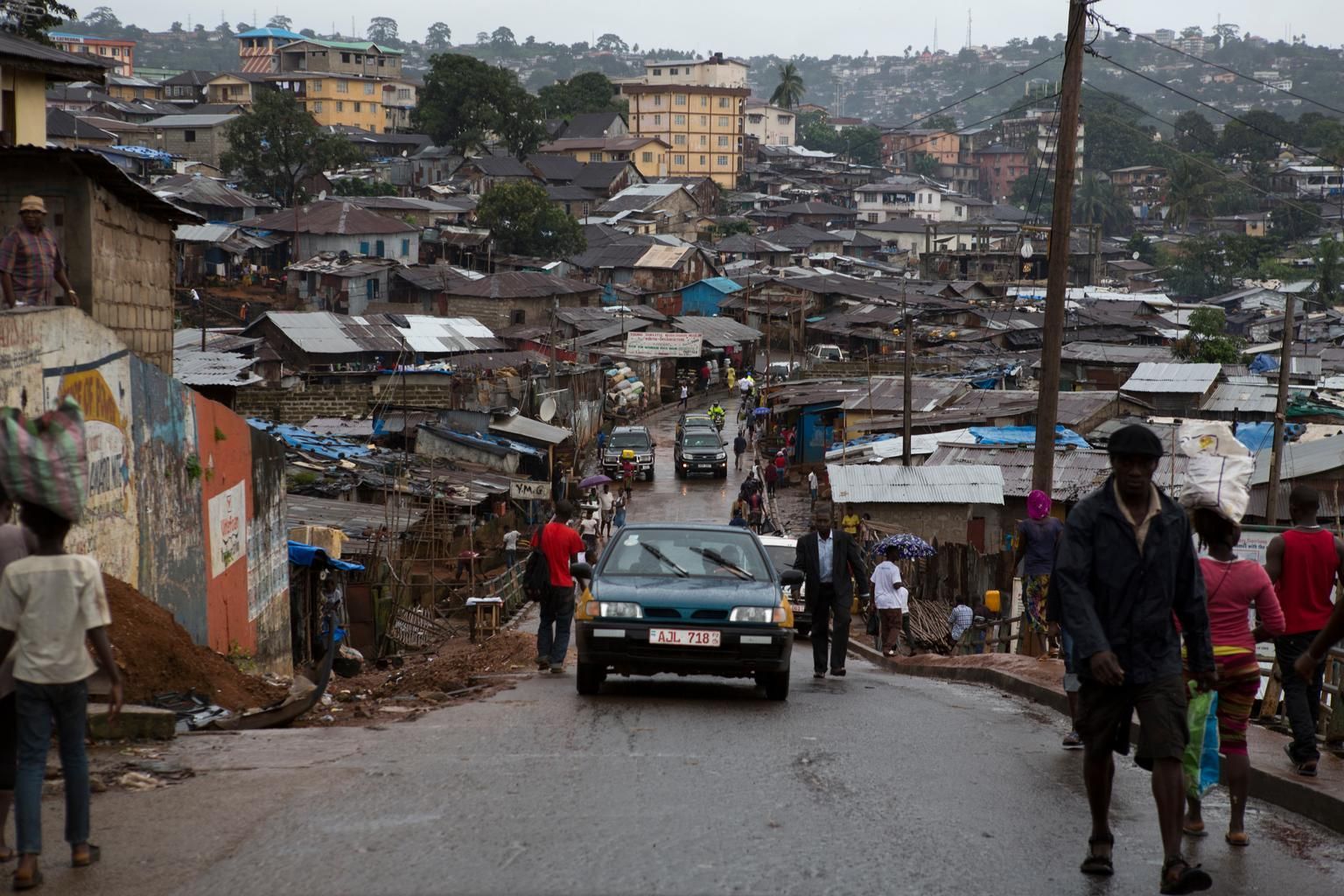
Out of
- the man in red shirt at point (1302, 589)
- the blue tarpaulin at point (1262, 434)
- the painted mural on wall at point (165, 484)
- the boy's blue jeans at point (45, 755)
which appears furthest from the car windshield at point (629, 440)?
the boy's blue jeans at point (45, 755)

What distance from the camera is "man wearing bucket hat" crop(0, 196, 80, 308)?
11.2 m

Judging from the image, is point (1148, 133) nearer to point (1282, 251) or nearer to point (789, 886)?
point (1282, 251)

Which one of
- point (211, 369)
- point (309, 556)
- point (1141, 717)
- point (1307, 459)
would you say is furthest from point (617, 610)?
point (1307, 459)

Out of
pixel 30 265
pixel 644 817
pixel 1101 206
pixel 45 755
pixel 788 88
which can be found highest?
pixel 788 88

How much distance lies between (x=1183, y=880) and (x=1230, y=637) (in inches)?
65.6

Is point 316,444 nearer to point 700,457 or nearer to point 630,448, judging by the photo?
point 630,448

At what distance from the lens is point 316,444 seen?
3109 centimetres

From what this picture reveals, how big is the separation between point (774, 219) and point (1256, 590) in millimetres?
109741

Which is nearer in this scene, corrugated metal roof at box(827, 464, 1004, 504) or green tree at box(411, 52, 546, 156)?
corrugated metal roof at box(827, 464, 1004, 504)

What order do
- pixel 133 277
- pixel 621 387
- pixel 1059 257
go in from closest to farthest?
pixel 133 277 → pixel 1059 257 → pixel 621 387

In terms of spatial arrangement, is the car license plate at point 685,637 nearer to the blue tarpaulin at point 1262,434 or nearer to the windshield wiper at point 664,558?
the windshield wiper at point 664,558

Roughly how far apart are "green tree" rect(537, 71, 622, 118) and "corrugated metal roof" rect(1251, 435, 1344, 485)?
10786 cm

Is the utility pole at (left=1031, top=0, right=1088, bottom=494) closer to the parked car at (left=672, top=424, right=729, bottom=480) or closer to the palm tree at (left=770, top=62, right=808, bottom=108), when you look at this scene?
the parked car at (left=672, top=424, right=729, bottom=480)

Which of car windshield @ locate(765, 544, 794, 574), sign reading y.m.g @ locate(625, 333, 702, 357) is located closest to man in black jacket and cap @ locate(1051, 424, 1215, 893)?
car windshield @ locate(765, 544, 794, 574)
